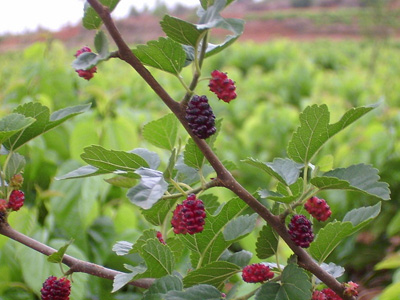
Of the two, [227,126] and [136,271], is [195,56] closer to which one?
[136,271]

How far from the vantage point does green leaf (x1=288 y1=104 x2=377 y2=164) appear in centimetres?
41

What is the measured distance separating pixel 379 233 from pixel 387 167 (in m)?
0.22

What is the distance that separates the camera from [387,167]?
5.54ft

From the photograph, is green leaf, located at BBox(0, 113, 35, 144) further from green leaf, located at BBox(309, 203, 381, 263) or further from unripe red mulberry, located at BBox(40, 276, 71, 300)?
green leaf, located at BBox(309, 203, 381, 263)

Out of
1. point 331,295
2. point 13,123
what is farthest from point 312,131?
point 13,123

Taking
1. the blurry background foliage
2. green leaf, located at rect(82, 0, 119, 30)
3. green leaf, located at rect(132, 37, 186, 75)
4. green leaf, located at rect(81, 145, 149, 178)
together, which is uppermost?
green leaf, located at rect(82, 0, 119, 30)

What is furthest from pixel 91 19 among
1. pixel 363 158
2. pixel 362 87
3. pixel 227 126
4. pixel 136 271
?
pixel 362 87

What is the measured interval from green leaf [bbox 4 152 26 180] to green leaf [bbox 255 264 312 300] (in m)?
0.24

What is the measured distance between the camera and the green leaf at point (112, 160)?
377 millimetres

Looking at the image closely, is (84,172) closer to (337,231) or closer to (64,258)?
(64,258)

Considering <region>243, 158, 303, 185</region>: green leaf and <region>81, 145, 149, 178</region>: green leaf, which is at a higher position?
<region>81, 145, 149, 178</region>: green leaf

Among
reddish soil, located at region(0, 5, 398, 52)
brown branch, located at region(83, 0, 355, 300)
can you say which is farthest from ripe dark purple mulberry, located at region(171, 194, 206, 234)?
reddish soil, located at region(0, 5, 398, 52)

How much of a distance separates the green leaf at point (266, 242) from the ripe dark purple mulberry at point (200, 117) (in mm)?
116

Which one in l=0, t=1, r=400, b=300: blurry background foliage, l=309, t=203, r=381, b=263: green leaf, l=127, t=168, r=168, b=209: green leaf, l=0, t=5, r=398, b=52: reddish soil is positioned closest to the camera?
l=127, t=168, r=168, b=209: green leaf
